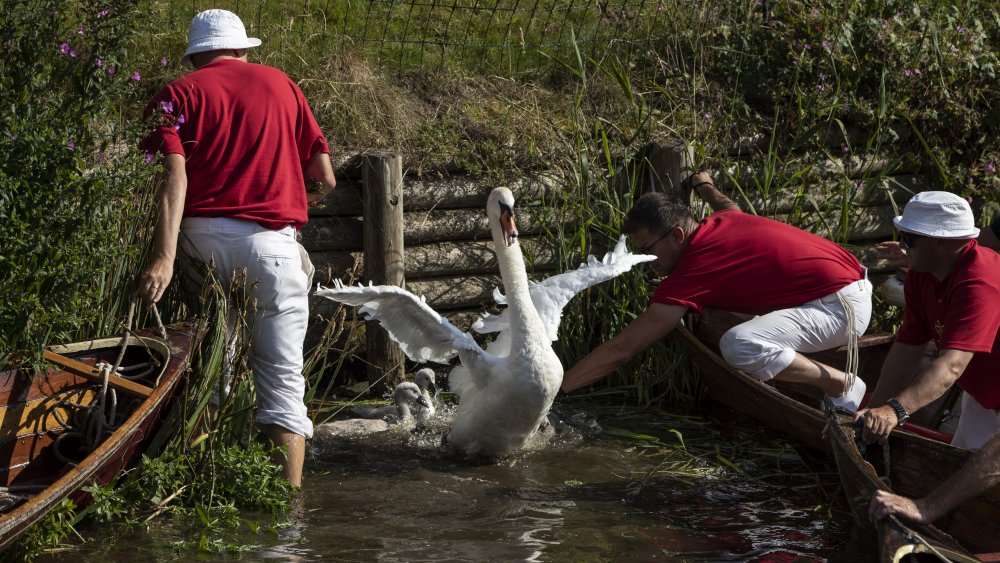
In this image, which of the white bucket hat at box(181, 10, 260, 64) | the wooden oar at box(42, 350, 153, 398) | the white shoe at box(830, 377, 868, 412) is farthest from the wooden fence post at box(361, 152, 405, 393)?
the white shoe at box(830, 377, 868, 412)

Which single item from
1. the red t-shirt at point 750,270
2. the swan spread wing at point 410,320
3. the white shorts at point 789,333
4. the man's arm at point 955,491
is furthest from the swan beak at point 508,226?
the man's arm at point 955,491

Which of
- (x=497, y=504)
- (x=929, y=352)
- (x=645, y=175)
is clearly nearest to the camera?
(x=497, y=504)

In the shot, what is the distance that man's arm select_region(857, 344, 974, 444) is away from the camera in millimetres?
4934

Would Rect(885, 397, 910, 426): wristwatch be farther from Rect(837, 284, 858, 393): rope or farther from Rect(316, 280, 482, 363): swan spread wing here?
Rect(316, 280, 482, 363): swan spread wing

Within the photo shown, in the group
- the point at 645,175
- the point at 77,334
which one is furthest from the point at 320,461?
the point at 645,175

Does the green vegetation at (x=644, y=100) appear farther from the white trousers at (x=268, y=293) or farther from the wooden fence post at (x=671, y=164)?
the white trousers at (x=268, y=293)

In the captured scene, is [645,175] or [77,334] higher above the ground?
[645,175]

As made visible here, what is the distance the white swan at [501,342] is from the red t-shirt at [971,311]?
1786mm

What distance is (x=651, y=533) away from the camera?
5445 millimetres

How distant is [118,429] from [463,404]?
2.31 metres

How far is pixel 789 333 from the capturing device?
21.4 feet

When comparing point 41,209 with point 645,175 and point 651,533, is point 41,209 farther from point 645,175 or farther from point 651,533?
point 645,175

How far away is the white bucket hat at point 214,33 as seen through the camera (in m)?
5.55

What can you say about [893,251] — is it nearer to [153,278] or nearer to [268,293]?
[268,293]
